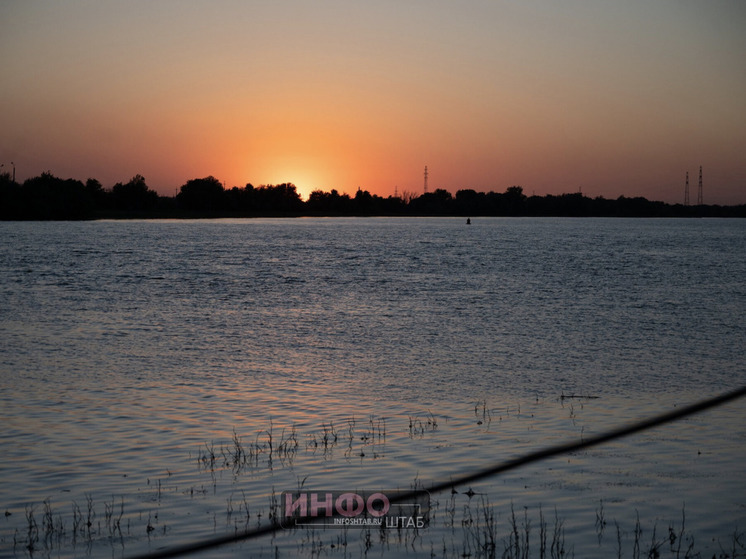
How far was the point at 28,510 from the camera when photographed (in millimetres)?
11281

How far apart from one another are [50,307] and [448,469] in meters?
34.6

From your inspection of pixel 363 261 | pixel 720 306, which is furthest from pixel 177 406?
pixel 363 261

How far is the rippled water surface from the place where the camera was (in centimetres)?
1077

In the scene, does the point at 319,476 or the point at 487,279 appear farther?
the point at 487,279

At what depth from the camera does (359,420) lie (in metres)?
17.5

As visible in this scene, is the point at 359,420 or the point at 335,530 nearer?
the point at 335,530

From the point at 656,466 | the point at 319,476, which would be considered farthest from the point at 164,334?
the point at 656,466

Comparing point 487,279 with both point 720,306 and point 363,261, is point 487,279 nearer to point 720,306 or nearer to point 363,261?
point 720,306

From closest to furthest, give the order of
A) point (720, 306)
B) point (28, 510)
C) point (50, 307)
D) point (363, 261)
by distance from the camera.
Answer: point (28, 510) → point (50, 307) → point (720, 306) → point (363, 261)

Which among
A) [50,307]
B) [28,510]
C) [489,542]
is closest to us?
[489,542]

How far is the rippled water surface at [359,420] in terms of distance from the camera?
1077 cm

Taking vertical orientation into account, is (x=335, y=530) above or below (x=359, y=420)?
above

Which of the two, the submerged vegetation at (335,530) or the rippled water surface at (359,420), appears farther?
the rippled water surface at (359,420)

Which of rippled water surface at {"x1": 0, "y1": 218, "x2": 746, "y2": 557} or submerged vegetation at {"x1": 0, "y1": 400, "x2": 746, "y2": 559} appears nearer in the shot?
submerged vegetation at {"x1": 0, "y1": 400, "x2": 746, "y2": 559}
